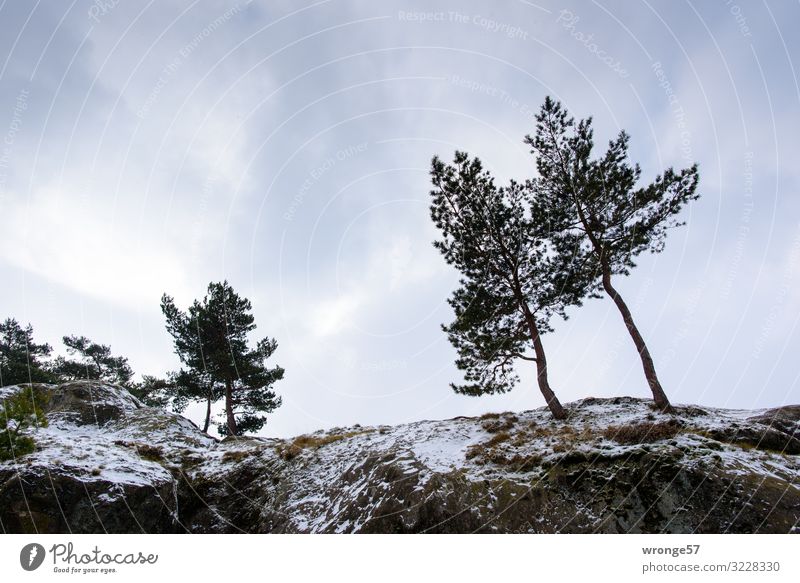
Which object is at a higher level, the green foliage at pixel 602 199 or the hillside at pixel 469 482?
the green foliage at pixel 602 199

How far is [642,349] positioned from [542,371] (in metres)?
4.06

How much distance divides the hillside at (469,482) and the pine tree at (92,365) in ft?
78.9

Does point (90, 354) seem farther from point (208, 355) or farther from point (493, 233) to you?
point (493, 233)

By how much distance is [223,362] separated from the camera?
2516cm

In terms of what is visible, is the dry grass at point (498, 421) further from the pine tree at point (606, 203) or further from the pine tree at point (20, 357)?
the pine tree at point (20, 357)

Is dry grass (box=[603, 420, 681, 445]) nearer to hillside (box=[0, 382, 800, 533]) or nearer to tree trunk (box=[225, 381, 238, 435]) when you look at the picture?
hillside (box=[0, 382, 800, 533])

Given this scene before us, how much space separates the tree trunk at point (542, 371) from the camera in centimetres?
1622

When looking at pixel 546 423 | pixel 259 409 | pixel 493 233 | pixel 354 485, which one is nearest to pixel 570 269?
pixel 493 233

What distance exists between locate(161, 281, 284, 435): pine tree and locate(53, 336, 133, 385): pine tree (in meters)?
12.2

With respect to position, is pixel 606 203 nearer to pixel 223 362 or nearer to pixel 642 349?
pixel 642 349
